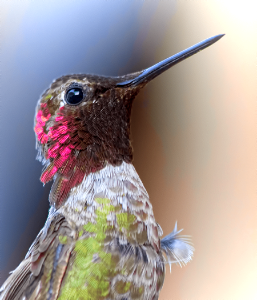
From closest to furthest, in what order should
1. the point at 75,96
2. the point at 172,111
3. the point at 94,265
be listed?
the point at 94,265, the point at 75,96, the point at 172,111

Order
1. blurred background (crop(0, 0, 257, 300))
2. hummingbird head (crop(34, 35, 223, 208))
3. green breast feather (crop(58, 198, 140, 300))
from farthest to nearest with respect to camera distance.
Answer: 1. blurred background (crop(0, 0, 257, 300))
2. hummingbird head (crop(34, 35, 223, 208))
3. green breast feather (crop(58, 198, 140, 300))

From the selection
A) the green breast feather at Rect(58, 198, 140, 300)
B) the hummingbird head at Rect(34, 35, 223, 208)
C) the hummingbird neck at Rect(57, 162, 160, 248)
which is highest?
the hummingbird head at Rect(34, 35, 223, 208)

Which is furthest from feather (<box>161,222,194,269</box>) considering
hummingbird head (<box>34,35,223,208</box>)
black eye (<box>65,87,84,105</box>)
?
black eye (<box>65,87,84,105</box>)

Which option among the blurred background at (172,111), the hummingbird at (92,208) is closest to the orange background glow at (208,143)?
the blurred background at (172,111)

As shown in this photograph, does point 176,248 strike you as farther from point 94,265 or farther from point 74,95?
point 74,95

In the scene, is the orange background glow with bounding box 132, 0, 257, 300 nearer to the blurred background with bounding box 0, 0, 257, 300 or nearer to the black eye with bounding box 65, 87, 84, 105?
the blurred background with bounding box 0, 0, 257, 300

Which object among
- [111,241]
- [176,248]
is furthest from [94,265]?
[176,248]

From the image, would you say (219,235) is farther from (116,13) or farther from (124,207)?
(116,13)

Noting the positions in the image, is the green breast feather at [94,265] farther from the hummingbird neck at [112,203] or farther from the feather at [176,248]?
the feather at [176,248]
